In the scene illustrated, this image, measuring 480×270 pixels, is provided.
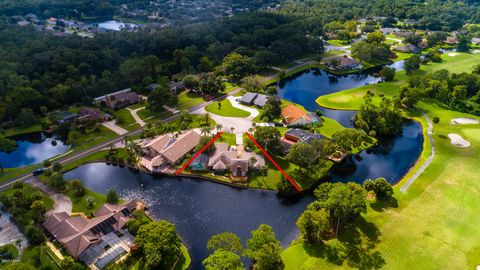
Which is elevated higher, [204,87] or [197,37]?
[197,37]

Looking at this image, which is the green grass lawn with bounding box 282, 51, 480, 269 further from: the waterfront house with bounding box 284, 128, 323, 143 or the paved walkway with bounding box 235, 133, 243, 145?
the paved walkway with bounding box 235, 133, 243, 145

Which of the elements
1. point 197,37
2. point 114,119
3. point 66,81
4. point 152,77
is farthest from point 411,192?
point 197,37

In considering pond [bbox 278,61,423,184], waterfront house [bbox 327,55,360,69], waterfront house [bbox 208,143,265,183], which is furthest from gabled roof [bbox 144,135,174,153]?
waterfront house [bbox 327,55,360,69]

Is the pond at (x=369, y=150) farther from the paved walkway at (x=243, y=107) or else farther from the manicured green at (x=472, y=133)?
the paved walkway at (x=243, y=107)

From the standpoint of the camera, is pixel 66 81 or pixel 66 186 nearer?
pixel 66 186

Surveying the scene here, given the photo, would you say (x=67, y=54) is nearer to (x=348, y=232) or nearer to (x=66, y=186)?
(x=66, y=186)

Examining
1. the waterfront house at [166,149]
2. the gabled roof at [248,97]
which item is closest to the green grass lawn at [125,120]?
the waterfront house at [166,149]
